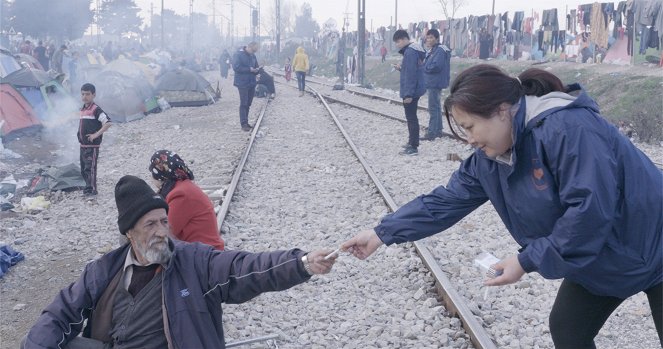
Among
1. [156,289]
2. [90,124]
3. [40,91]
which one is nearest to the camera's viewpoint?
[156,289]

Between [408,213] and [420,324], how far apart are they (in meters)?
1.87

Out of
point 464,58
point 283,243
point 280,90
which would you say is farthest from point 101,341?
point 464,58

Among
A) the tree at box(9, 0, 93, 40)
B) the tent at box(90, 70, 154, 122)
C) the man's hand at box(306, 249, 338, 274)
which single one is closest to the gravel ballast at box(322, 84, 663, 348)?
the man's hand at box(306, 249, 338, 274)

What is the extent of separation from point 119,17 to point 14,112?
69.8 metres

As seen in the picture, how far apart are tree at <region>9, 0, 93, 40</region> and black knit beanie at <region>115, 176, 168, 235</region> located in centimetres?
4872

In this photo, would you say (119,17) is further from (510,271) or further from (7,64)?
(510,271)

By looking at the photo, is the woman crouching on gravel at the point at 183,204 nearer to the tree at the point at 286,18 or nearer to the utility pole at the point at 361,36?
the utility pole at the point at 361,36

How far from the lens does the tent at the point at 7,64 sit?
2022cm

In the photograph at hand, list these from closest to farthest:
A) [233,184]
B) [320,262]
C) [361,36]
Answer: [320,262]
[233,184]
[361,36]

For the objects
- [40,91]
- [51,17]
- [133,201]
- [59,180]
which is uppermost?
[51,17]

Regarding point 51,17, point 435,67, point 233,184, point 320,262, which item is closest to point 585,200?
point 320,262

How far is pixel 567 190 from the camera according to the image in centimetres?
242

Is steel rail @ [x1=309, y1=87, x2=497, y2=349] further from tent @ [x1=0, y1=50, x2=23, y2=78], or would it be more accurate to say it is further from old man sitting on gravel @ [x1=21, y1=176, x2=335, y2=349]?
tent @ [x1=0, y1=50, x2=23, y2=78]

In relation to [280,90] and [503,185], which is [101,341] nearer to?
[503,185]
